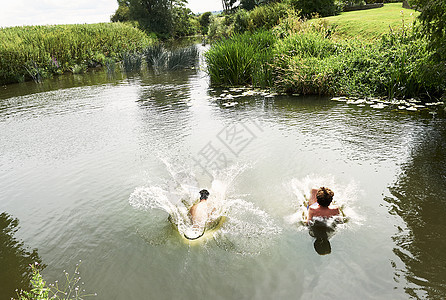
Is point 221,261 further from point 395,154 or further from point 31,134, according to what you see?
point 31,134

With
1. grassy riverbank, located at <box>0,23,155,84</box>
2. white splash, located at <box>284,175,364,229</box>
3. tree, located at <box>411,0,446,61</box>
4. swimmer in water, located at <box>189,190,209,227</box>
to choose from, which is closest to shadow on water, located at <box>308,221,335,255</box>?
white splash, located at <box>284,175,364,229</box>

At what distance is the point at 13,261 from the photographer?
3838 mm

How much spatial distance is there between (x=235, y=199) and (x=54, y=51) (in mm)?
22125

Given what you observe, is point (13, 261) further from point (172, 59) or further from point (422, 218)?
point (172, 59)

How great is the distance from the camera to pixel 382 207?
14.1 ft

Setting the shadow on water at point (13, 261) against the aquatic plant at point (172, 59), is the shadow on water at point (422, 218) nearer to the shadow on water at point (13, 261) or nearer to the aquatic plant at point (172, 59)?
the shadow on water at point (13, 261)

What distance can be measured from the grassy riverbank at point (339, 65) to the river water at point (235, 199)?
45.7 inches

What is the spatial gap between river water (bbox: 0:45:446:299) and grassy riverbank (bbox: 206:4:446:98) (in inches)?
45.7

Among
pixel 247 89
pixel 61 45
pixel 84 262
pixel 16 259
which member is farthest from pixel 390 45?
pixel 61 45

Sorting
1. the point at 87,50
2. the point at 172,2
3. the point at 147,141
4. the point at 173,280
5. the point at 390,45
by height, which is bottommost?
the point at 173,280

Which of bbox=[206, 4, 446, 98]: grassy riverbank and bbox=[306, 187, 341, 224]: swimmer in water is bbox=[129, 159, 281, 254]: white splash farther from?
bbox=[206, 4, 446, 98]: grassy riverbank

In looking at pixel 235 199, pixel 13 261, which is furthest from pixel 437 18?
pixel 13 261

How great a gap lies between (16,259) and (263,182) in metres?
3.88

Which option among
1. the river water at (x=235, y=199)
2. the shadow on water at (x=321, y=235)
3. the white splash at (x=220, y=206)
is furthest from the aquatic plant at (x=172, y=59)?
the shadow on water at (x=321, y=235)
